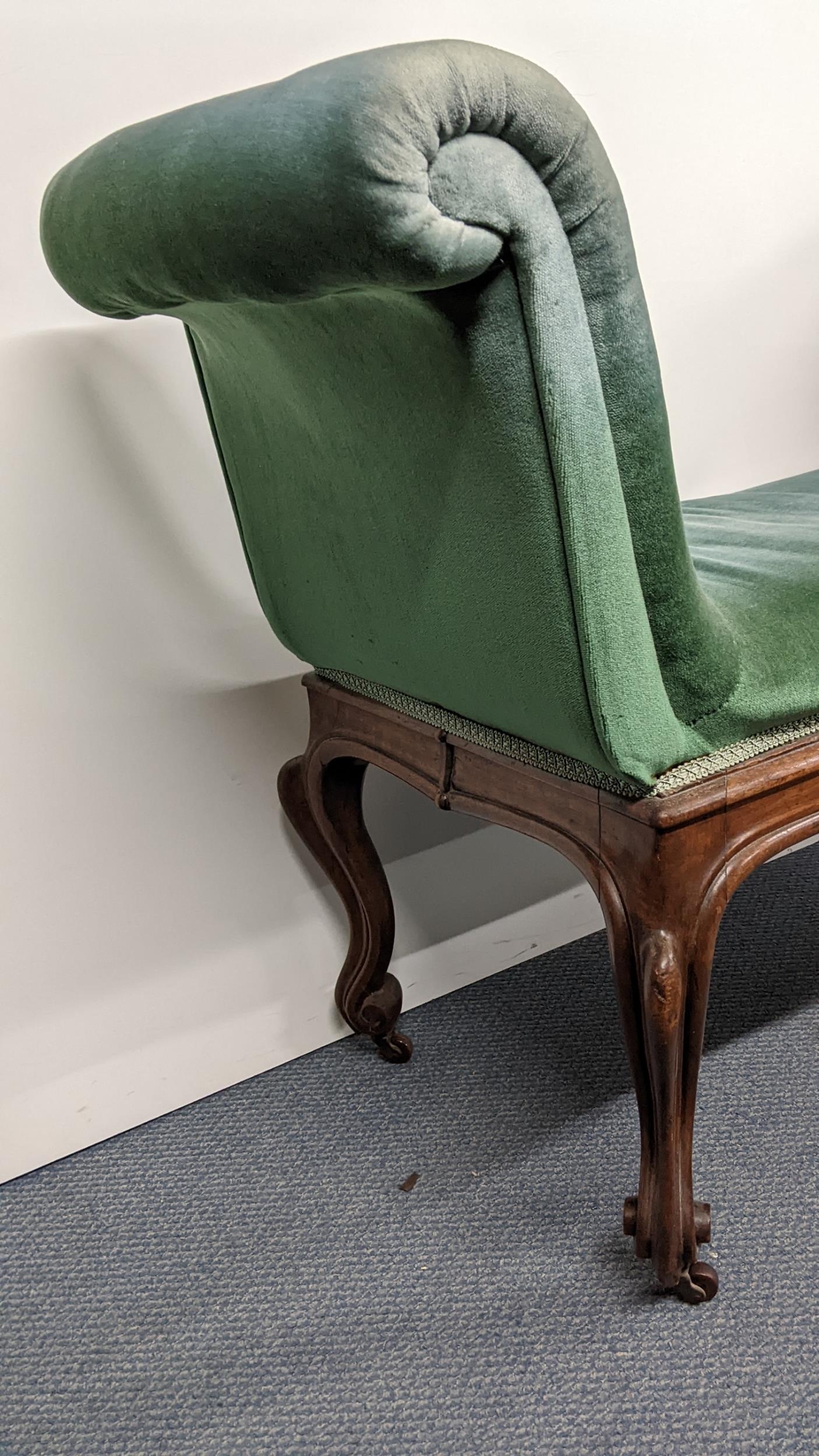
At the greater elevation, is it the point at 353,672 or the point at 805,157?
the point at 805,157

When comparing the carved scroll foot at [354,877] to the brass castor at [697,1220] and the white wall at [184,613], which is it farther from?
the brass castor at [697,1220]

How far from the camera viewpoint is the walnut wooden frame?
2.57 ft

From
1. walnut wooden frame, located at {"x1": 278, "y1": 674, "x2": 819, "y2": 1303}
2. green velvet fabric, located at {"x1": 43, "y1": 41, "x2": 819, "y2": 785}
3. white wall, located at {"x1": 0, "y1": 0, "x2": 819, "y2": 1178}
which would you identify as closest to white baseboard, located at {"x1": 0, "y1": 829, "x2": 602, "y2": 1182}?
white wall, located at {"x1": 0, "y1": 0, "x2": 819, "y2": 1178}

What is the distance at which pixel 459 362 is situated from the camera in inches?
26.1

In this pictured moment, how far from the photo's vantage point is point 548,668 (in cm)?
73

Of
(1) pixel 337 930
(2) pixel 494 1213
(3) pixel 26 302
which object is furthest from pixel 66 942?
(3) pixel 26 302

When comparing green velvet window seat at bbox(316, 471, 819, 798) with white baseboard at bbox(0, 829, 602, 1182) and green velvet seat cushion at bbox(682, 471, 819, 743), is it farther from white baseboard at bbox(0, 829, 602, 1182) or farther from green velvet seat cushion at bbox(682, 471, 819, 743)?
white baseboard at bbox(0, 829, 602, 1182)

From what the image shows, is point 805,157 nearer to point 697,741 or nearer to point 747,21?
point 747,21

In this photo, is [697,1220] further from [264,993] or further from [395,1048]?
[264,993]

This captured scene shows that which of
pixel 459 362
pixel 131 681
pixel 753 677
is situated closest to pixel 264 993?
pixel 131 681

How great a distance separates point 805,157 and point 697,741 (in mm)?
1128

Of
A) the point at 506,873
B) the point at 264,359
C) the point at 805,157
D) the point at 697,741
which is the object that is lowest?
the point at 506,873

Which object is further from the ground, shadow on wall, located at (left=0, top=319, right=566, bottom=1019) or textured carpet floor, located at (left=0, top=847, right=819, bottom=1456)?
shadow on wall, located at (left=0, top=319, right=566, bottom=1019)

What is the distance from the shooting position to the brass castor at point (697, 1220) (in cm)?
89
